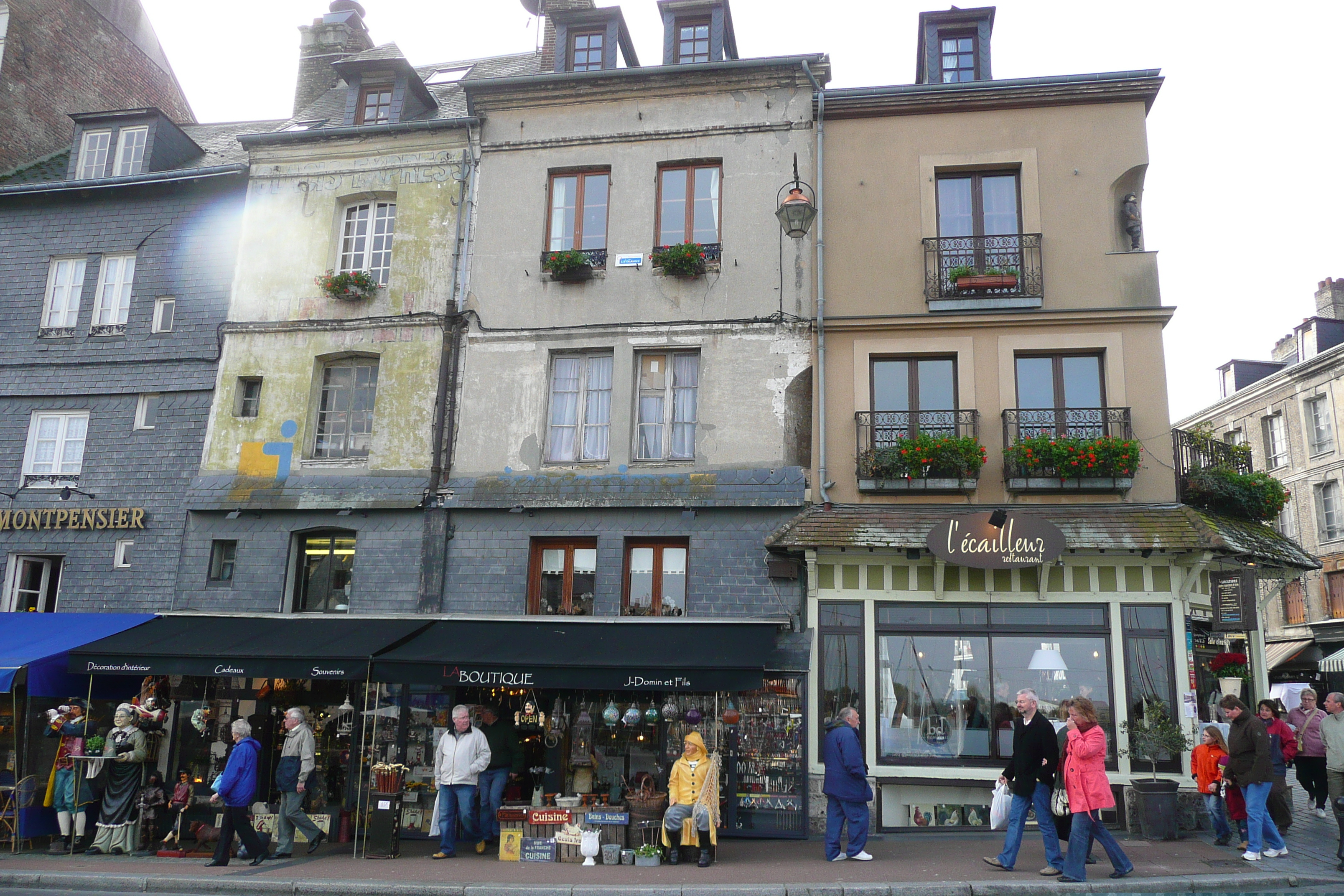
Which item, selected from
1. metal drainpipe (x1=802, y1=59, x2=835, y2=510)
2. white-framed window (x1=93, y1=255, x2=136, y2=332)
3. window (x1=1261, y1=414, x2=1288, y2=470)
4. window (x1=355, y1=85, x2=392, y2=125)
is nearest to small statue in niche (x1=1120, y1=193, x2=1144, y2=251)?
metal drainpipe (x1=802, y1=59, x2=835, y2=510)

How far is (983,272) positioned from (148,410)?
42.5 ft

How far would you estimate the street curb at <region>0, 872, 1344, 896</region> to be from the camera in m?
8.95

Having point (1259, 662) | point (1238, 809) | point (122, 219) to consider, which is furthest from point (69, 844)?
point (1259, 662)

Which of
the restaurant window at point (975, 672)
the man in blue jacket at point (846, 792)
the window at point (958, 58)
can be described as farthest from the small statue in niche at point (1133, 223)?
the man in blue jacket at point (846, 792)

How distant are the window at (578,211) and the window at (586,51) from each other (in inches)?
78.7

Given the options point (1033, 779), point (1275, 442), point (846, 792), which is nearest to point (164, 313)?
point (846, 792)

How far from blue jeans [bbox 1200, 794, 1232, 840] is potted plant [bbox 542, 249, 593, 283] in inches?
413

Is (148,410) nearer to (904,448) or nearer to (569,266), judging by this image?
A: (569,266)

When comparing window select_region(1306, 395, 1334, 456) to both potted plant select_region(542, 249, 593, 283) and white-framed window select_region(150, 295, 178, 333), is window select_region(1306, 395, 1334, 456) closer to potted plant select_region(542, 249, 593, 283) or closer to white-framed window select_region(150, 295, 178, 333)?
potted plant select_region(542, 249, 593, 283)

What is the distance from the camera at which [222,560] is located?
583 inches

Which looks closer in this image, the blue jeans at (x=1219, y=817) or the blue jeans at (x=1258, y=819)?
the blue jeans at (x=1258, y=819)

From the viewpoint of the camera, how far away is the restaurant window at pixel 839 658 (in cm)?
1273

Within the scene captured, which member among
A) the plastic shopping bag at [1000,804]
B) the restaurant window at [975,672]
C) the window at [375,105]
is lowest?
the plastic shopping bag at [1000,804]

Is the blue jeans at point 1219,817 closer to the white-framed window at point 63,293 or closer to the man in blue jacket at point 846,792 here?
the man in blue jacket at point 846,792
